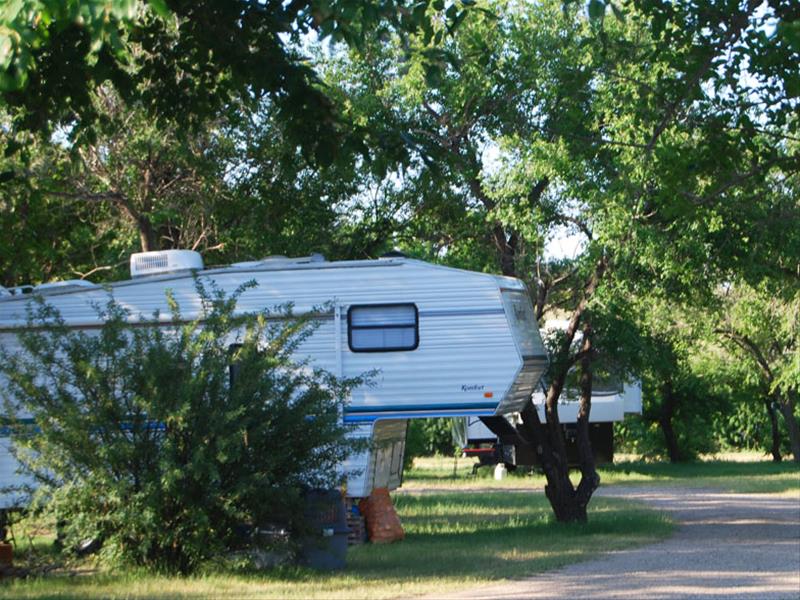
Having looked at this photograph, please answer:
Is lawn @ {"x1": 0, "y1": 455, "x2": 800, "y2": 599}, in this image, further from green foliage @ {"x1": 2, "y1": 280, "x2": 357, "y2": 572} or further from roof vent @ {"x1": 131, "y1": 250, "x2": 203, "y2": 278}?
roof vent @ {"x1": 131, "y1": 250, "x2": 203, "y2": 278}

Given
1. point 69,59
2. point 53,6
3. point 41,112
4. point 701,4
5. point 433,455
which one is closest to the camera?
point 53,6

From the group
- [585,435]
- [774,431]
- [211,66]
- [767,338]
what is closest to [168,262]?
[211,66]

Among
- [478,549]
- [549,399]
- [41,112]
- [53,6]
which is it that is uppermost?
[41,112]

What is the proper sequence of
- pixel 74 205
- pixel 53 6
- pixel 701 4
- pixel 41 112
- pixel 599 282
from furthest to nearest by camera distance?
pixel 74 205
pixel 599 282
pixel 41 112
pixel 701 4
pixel 53 6

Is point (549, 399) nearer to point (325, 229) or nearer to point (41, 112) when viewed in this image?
point (325, 229)

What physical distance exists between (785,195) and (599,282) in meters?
2.78

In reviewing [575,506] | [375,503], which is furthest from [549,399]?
[375,503]

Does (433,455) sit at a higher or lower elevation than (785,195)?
lower

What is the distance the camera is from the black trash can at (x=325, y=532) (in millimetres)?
10547

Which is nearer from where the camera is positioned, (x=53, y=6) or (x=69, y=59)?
(x=53, y=6)

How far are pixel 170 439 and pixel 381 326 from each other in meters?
3.70

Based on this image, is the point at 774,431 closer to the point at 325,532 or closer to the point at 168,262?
the point at 168,262

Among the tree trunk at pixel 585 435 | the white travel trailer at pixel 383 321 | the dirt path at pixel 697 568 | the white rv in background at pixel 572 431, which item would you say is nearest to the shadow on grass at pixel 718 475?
the white rv in background at pixel 572 431

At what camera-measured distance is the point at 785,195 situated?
12.9m
